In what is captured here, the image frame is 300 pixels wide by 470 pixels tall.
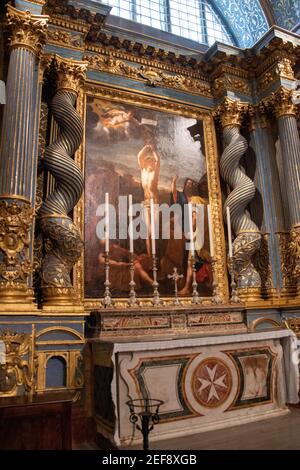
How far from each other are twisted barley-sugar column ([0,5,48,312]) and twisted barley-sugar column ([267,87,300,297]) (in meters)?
4.58

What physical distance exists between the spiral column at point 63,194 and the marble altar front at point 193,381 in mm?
983

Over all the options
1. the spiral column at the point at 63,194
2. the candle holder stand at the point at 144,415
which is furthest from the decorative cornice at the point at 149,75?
the candle holder stand at the point at 144,415

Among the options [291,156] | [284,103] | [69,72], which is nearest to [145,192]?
[69,72]

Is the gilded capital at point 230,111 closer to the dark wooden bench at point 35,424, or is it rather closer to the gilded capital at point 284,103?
the gilded capital at point 284,103

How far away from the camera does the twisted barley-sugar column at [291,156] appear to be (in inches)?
273

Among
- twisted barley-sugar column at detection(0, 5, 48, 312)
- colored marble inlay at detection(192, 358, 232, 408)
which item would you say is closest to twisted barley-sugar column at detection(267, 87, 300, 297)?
colored marble inlay at detection(192, 358, 232, 408)

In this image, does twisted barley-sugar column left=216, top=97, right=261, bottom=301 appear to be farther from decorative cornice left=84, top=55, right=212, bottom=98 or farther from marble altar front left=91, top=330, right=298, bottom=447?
marble altar front left=91, top=330, right=298, bottom=447

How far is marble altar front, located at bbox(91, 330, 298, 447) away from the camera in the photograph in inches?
161

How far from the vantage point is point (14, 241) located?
478 centimetres

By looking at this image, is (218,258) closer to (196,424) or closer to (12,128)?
(196,424)

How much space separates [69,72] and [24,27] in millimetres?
932

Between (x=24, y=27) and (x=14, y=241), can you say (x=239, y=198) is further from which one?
(x=24, y=27)

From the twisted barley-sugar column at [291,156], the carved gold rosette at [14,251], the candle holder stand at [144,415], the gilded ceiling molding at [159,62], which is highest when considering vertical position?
the gilded ceiling molding at [159,62]
